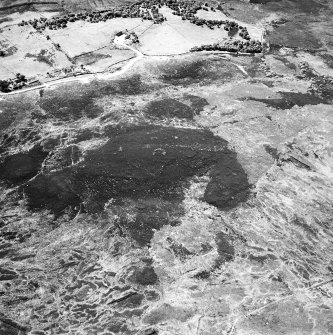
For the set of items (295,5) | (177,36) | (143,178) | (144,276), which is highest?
(295,5)

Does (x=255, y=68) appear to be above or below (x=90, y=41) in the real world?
below

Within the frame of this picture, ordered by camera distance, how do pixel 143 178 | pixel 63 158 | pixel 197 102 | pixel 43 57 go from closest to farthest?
pixel 143 178
pixel 63 158
pixel 197 102
pixel 43 57

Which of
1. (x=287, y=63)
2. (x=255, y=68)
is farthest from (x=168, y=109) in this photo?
(x=287, y=63)

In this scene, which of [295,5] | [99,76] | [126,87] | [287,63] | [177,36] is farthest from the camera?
[295,5]

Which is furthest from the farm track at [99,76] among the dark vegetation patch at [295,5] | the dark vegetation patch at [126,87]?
the dark vegetation patch at [295,5]

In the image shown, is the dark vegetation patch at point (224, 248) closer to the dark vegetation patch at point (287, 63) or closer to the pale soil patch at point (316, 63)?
the dark vegetation patch at point (287, 63)

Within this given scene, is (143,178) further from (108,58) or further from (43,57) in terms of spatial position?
(43,57)
